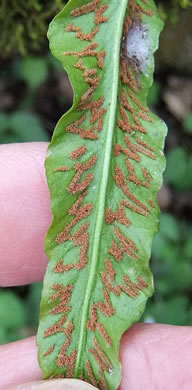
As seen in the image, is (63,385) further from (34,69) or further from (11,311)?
(34,69)

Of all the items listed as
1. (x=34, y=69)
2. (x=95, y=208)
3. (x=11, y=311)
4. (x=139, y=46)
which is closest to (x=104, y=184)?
(x=95, y=208)

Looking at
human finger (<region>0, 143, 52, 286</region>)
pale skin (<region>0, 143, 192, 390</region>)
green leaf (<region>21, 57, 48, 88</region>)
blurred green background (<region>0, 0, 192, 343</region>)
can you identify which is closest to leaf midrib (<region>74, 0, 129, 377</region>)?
pale skin (<region>0, 143, 192, 390</region>)

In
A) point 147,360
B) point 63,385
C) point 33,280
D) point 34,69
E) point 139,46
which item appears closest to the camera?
point 63,385

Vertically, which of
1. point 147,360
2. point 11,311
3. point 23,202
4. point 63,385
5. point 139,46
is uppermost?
point 139,46

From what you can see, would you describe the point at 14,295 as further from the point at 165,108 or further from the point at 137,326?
the point at 165,108

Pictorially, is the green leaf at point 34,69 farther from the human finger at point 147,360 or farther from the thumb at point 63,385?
the thumb at point 63,385

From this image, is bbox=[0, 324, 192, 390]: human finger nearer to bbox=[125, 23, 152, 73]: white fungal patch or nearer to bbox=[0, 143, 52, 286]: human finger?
bbox=[0, 143, 52, 286]: human finger

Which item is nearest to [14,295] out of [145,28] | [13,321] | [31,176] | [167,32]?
[13,321]
